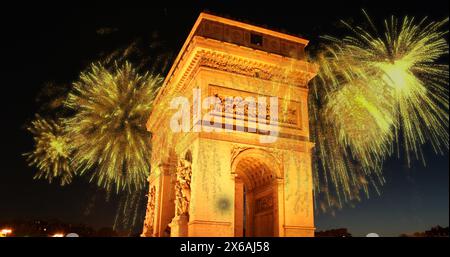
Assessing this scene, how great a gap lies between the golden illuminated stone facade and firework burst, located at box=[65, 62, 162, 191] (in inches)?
97.1

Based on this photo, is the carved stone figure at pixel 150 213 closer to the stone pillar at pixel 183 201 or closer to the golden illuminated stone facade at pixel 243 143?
the golden illuminated stone facade at pixel 243 143

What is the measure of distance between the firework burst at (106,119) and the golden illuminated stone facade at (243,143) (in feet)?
8.09

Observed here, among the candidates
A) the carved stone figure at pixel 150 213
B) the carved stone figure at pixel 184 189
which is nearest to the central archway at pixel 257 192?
the carved stone figure at pixel 184 189

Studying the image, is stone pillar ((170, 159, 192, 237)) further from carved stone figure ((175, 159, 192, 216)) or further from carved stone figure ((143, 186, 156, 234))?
carved stone figure ((143, 186, 156, 234))

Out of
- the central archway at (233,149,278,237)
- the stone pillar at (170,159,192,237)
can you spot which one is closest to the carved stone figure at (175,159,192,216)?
the stone pillar at (170,159,192,237)

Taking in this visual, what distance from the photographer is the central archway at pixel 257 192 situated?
57.0ft

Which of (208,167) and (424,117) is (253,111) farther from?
(424,117)

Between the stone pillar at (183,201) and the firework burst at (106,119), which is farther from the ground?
the firework burst at (106,119)

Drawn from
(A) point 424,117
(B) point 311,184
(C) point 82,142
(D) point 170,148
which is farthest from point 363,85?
(C) point 82,142

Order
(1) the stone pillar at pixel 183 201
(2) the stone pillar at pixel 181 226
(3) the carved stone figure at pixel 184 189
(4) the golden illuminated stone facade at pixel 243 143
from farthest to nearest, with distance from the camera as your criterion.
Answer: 1. (3) the carved stone figure at pixel 184 189
2. (1) the stone pillar at pixel 183 201
3. (2) the stone pillar at pixel 181 226
4. (4) the golden illuminated stone facade at pixel 243 143

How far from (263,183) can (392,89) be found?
606cm

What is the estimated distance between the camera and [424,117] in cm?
1614

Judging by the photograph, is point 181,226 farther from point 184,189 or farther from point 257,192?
point 257,192

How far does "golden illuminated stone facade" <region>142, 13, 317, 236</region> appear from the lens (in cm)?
1628
